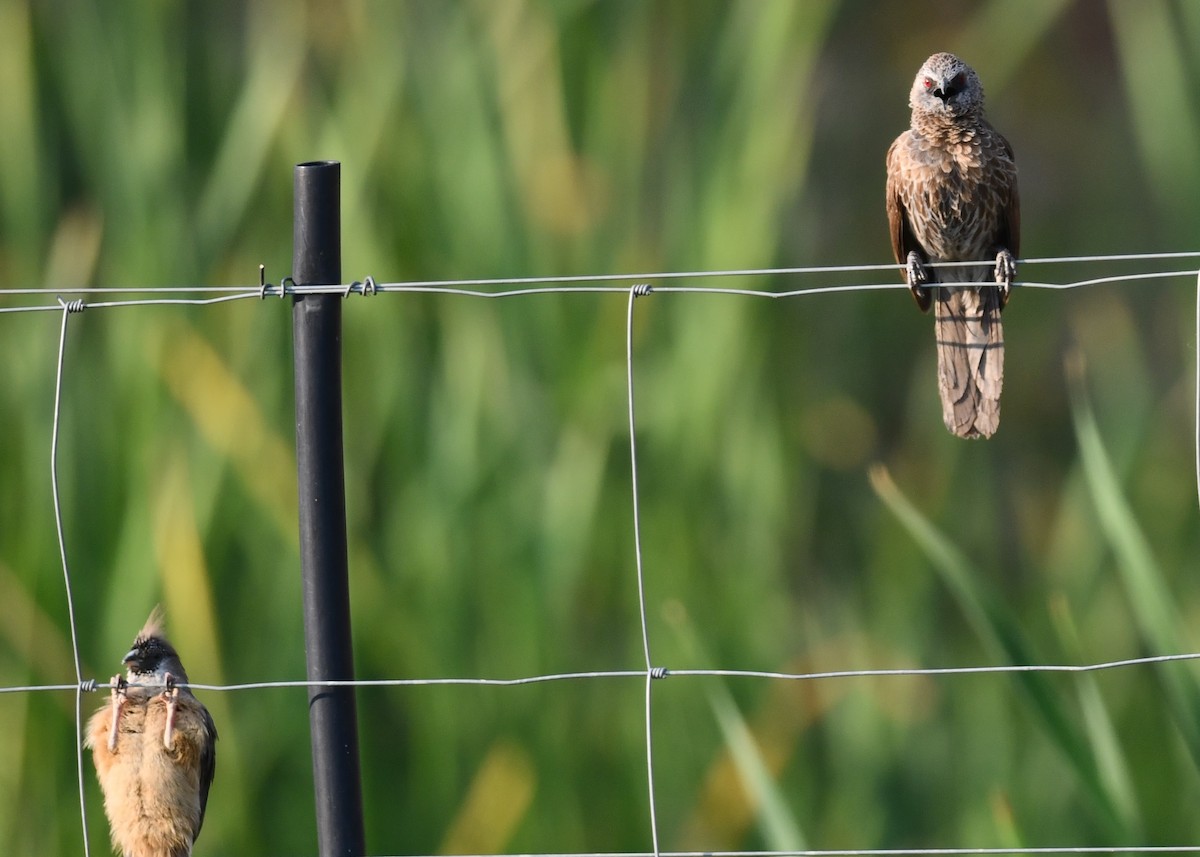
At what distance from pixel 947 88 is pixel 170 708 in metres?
1.53

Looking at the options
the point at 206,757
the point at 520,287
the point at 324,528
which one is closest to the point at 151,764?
the point at 206,757

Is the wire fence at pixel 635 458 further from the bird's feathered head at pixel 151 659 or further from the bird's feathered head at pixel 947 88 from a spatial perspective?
the bird's feathered head at pixel 947 88

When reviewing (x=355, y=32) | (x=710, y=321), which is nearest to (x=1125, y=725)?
(x=710, y=321)

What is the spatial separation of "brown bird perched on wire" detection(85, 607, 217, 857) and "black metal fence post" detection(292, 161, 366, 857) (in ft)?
0.99

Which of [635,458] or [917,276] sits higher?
[917,276]

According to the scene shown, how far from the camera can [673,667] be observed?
2584mm

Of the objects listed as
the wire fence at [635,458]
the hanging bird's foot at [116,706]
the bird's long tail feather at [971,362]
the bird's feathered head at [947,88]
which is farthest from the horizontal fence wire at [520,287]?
the hanging bird's foot at [116,706]

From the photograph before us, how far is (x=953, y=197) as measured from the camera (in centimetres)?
239

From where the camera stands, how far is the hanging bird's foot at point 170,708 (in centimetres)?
178

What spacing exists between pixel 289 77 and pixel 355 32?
18 cm

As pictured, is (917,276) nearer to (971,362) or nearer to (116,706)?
(971,362)

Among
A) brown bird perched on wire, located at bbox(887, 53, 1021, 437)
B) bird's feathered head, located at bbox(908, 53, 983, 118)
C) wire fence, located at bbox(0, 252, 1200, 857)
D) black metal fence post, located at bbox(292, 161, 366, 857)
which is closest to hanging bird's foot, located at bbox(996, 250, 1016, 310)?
brown bird perched on wire, located at bbox(887, 53, 1021, 437)

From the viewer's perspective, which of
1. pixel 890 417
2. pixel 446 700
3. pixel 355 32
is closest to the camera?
pixel 446 700

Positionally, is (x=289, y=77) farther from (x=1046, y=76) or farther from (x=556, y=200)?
(x=1046, y=76)
